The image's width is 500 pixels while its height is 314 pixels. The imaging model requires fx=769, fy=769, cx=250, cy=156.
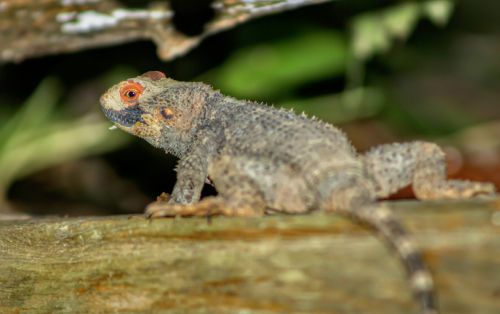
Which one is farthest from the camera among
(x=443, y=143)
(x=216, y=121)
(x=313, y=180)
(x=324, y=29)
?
(x=324, y=29)

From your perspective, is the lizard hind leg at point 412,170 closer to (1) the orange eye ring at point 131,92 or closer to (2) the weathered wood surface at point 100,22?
(1) the orange eye ring at point 131,92

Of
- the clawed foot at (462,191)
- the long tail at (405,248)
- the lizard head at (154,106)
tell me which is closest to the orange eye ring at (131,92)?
the lizard head at (154,106)

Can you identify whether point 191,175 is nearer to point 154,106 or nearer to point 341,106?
point 154,106

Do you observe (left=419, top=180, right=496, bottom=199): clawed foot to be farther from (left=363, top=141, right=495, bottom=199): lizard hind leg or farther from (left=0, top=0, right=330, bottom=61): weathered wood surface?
(left=0, top=0, right=330, bottom=61): weathered wood surface

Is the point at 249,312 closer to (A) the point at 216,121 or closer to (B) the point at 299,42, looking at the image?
(A) the point at 216,121

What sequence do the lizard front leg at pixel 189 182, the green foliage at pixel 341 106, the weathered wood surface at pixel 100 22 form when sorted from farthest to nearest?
the green foliage at pixel 341 106, the weathered wood surface at pixel 100 22, the lizard front leg at pixel 189 182

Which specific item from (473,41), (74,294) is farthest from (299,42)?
(74,294)
